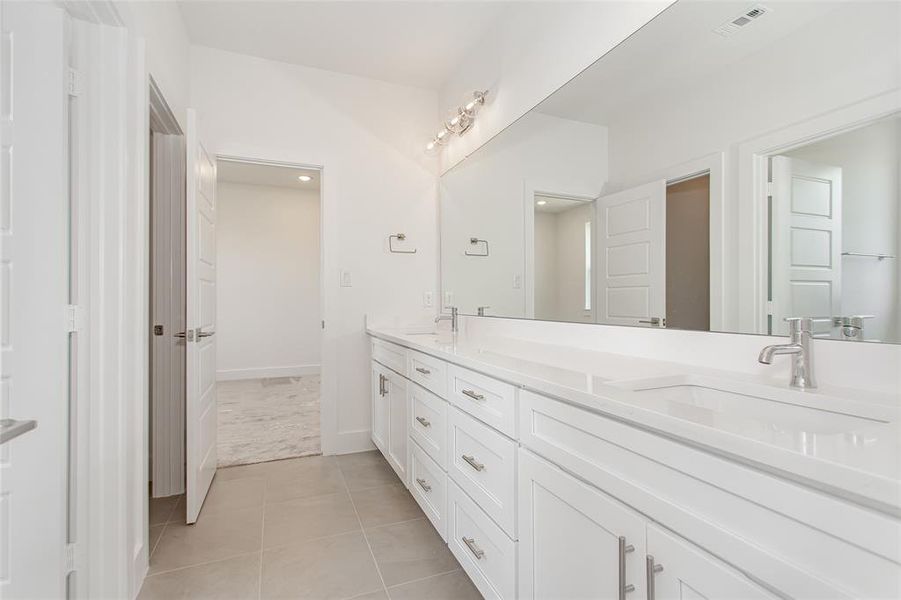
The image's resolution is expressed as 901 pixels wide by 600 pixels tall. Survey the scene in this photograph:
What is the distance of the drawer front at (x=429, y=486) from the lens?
68.4 inches

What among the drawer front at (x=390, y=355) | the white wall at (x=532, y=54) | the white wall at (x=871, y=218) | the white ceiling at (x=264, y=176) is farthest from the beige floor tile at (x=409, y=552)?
the white ceiling at (x=264, y=176)

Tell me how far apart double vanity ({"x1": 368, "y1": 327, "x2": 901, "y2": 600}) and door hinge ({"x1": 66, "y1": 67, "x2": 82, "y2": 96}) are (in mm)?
1510

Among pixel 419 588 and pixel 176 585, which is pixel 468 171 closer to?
pixel 419 588

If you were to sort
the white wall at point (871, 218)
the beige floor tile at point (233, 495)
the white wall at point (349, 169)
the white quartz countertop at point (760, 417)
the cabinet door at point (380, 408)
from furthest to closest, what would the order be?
the white wall at point (349, 169), the cabinet door at point (380, 408), the beige floor tile at point (233, 495), the white wall at point (871, 218), the white quartz countertop at point (760, 417)

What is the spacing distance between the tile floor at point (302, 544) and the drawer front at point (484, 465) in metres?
0.44

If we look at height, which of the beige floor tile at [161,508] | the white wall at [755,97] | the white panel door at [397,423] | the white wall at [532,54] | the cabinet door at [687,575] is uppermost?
the white wall at [532,54]

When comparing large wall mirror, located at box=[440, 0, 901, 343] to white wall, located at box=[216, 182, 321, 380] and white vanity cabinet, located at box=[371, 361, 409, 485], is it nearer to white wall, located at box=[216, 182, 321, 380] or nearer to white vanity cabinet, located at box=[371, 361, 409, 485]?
white vanity cabinet, located at box=[371, 361, 409, 485]

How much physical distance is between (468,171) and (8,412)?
7.96ft

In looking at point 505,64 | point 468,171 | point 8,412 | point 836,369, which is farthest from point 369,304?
point 836,369

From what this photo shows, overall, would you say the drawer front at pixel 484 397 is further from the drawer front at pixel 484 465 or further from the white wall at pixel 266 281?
the white wall at pixel 266 281

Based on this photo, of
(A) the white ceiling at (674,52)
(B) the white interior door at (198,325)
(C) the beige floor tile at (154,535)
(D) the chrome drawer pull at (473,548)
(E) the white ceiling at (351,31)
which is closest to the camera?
(A) the white ceiling at (674,52)

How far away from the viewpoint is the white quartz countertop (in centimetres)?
54

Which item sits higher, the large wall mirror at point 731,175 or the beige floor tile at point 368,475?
the large wall mirror at point 731,175

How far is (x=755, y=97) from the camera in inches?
45.1
